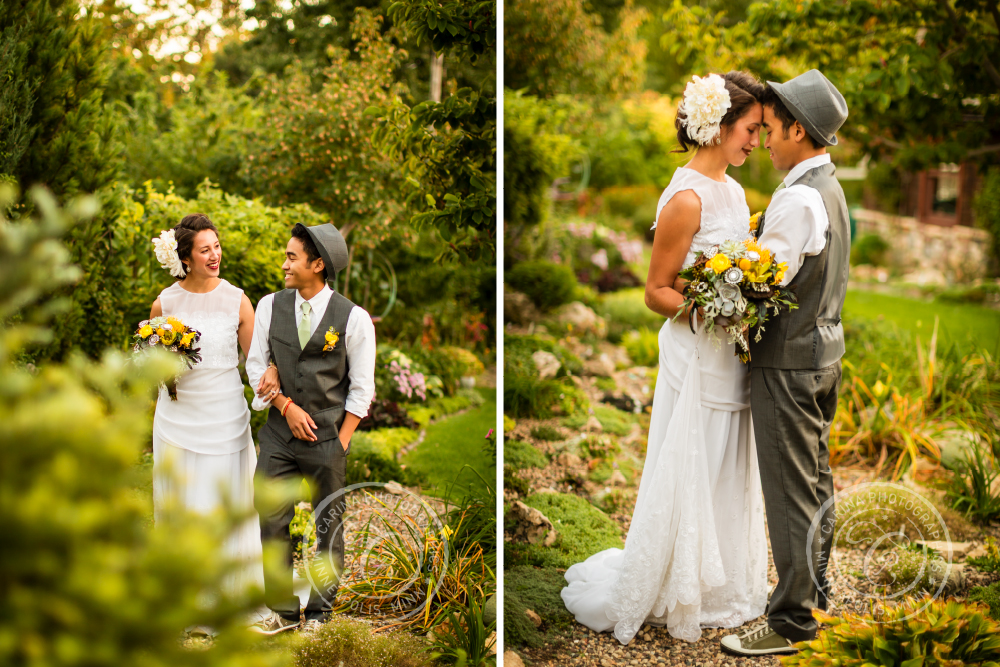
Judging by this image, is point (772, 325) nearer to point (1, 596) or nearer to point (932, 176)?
point (1, 596)

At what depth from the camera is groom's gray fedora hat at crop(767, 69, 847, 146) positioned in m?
2.72

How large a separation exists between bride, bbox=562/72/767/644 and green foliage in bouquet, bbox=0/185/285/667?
2.23 meters

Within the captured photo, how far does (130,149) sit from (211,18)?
1234 mm

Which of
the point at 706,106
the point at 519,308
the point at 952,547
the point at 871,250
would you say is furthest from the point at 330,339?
the point at 871,250

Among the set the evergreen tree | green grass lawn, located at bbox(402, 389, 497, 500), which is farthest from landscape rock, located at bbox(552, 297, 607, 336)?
the evergreen tree

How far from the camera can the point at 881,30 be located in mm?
5207

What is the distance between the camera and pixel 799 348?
279cm

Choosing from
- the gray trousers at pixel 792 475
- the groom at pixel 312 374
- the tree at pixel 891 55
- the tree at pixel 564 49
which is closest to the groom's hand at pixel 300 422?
the groom at pixel 312 374

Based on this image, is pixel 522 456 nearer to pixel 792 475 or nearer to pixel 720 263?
pixel 792 475

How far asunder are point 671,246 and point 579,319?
5.09 m

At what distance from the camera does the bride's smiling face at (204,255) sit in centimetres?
283

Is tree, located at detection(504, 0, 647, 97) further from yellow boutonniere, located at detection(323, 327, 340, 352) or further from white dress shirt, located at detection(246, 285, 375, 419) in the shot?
yellow boutonniere, located at detection(323, 327, 340, 352)

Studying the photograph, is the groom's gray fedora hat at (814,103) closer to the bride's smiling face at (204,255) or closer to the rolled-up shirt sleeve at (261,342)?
the rolled-up shirt sleeve at (261,342)

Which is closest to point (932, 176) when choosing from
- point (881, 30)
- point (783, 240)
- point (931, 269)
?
point (931, 269)
